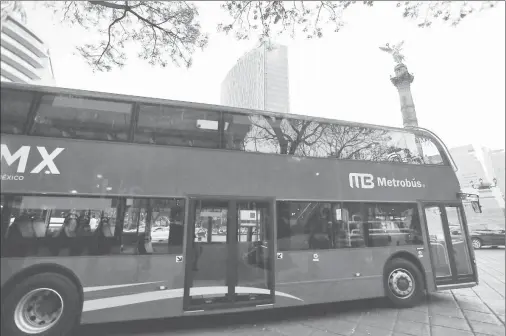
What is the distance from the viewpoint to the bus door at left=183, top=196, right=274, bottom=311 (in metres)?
4.71

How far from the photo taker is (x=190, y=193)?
4828 mm

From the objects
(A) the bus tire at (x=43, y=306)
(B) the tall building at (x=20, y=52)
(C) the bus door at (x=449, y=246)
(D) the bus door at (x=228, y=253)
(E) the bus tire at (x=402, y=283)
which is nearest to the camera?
(B) the tall building at (x=20, y=52)

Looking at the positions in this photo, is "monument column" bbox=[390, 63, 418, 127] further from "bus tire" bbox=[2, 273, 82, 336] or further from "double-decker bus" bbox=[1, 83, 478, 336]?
"bus tire" bbox=[2, 273, 82, 336]

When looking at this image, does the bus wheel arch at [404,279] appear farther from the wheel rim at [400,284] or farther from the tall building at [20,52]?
the tall building at [20,52]

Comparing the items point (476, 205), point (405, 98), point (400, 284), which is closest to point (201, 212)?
point (400, 284)

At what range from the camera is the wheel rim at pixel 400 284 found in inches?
232

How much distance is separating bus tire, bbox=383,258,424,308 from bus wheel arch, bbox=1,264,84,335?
5.68 meters

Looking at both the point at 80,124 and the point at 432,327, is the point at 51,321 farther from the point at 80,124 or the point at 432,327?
the point at 432,327

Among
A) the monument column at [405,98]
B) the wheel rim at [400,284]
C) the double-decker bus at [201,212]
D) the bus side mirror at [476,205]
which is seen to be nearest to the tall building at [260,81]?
the double-decker bus at [201,212]

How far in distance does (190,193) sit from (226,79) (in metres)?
3.35

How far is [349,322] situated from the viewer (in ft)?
16.3

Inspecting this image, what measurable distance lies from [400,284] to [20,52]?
7440 mm

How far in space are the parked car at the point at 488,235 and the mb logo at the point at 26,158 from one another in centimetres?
2117

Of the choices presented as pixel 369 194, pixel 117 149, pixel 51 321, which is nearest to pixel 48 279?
pixel 51 321
